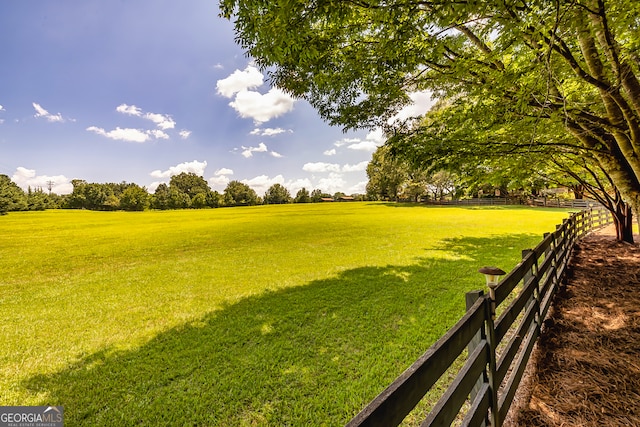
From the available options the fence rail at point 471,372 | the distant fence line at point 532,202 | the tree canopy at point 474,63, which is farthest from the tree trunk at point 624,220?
the distant fence line at point 532,202

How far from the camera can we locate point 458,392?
1.71 m

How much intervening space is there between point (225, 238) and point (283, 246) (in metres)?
5.44

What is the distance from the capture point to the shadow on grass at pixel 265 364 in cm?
311

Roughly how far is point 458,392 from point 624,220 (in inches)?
536

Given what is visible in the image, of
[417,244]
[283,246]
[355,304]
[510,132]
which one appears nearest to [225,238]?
[283,246]

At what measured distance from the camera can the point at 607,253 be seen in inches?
342

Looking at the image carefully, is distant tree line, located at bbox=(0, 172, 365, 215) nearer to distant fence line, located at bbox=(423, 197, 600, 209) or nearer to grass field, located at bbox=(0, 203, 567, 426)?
distant fence line, located at bbox=(423, 197, 600, 209)

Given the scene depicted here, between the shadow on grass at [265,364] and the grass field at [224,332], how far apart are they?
2 centimetres

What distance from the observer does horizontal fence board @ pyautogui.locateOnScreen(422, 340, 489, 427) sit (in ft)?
5.00

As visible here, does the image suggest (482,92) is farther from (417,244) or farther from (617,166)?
(417,244)

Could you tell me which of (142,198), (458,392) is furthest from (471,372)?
(142,198)

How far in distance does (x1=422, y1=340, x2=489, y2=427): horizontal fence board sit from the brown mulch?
1.11 meters

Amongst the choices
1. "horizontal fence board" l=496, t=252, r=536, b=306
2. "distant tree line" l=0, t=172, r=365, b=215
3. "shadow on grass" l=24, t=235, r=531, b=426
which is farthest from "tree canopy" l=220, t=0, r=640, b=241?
"distant tree line" l=0, t=172, r=365, b=215

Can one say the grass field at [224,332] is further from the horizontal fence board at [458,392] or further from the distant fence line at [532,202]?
the distant fence line at [532,202]
